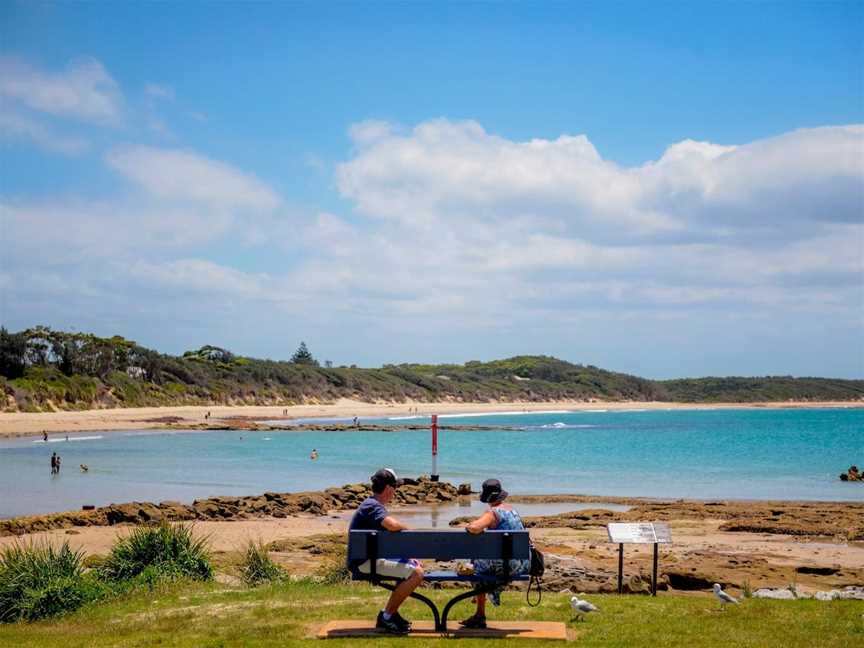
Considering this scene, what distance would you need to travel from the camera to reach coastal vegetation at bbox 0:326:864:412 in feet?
242

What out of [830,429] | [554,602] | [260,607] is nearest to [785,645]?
[554,602]

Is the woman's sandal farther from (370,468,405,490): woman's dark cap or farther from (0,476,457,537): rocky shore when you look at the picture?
(0,476,457,537): rocky shore

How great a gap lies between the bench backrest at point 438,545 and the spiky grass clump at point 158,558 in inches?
187

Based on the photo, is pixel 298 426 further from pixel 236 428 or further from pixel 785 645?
pixel 785 645

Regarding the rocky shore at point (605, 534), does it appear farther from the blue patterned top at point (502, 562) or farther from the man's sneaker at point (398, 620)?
the man's sneaker at point (398, 620)

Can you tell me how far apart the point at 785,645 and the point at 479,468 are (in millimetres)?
33666

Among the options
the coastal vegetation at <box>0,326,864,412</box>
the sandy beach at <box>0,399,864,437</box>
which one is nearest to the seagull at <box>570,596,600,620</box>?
the sandy beach at <box>0,399,864,437</box>

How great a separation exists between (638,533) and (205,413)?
244 ft

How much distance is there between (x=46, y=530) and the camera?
20.2m

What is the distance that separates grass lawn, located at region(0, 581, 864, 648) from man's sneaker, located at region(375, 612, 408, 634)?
17 cm

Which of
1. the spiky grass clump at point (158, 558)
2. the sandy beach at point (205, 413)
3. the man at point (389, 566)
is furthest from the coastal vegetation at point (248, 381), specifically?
the man at point (389, 566)

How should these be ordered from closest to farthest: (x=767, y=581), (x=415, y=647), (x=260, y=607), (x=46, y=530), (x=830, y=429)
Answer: (x=415, y=647)
(x=260, y=607)
(x=767, y=581)
(x=46, y=530)
(x=830, y=429)

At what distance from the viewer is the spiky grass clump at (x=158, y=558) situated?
40.8 feet

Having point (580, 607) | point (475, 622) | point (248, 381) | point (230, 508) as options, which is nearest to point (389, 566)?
point (475, 622)
